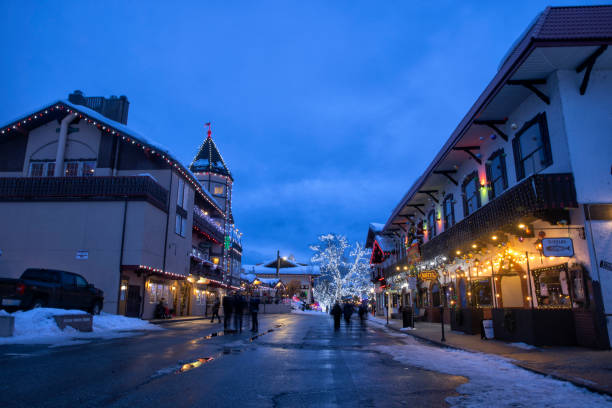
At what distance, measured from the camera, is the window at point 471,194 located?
20.7m

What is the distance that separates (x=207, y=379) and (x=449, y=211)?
20.7 m

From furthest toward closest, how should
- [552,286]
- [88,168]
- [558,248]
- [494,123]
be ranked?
[88,168], [494,123], [552,286], [558,248]

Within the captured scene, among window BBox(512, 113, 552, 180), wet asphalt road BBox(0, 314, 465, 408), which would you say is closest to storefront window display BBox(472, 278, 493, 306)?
window BBox(512, 113, 552, 180)

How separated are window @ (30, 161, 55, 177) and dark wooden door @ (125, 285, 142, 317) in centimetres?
1143

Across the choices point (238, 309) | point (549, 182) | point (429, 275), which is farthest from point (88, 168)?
point (549, 182)

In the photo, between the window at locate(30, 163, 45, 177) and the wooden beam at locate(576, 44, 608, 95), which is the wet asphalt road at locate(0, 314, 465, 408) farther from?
the window at locate(30, 163, 45, 177)

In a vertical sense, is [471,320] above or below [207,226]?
below

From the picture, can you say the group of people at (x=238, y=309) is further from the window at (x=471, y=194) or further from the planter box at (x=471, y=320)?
the window at (x=471, y=194)

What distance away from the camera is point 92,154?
3316 centimetres

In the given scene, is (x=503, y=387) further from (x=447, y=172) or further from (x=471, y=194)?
(x=447, y=172)

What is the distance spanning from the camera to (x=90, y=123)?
109ft

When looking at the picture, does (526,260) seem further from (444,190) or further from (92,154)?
(92,154)

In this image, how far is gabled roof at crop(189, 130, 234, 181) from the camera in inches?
2388

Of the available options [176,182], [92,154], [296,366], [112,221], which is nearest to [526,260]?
[296,366]
